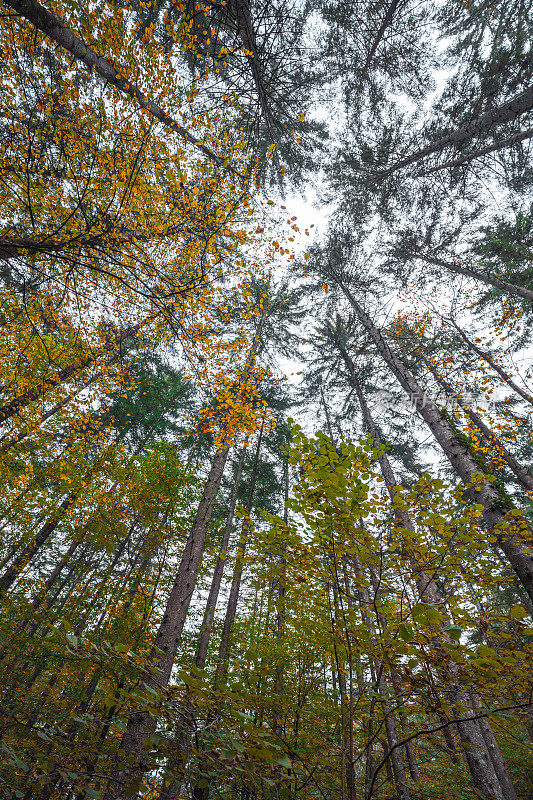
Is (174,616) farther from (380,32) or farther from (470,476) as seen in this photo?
(380,32)

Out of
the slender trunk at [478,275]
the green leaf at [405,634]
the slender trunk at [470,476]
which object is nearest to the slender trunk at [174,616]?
the green leaf at [405,634]

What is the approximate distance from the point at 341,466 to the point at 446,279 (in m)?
10.1

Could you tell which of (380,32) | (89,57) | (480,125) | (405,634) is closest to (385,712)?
(405,634)

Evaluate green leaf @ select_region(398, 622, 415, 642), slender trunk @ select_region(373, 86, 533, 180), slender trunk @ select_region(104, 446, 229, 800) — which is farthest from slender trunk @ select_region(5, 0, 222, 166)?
slender trunk @ select_region(104, 446, 229, 800)

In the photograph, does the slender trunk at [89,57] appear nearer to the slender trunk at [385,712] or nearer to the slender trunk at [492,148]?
the slender trunk at [492,148]

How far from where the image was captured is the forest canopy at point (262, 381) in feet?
6.32

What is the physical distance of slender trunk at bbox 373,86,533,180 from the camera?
6.11 metres

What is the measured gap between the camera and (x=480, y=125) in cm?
657

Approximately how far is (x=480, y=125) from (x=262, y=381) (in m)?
7.03

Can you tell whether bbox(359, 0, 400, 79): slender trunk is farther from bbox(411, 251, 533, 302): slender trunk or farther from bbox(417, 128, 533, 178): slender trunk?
bbox(411, 251, 533, 302): slender trunk

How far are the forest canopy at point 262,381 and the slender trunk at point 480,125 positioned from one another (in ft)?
0.24

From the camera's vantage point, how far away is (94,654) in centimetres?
171

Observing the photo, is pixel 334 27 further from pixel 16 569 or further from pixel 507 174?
pixel 16 569

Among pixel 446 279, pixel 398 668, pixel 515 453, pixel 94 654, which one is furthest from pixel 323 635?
pixel 515 453
